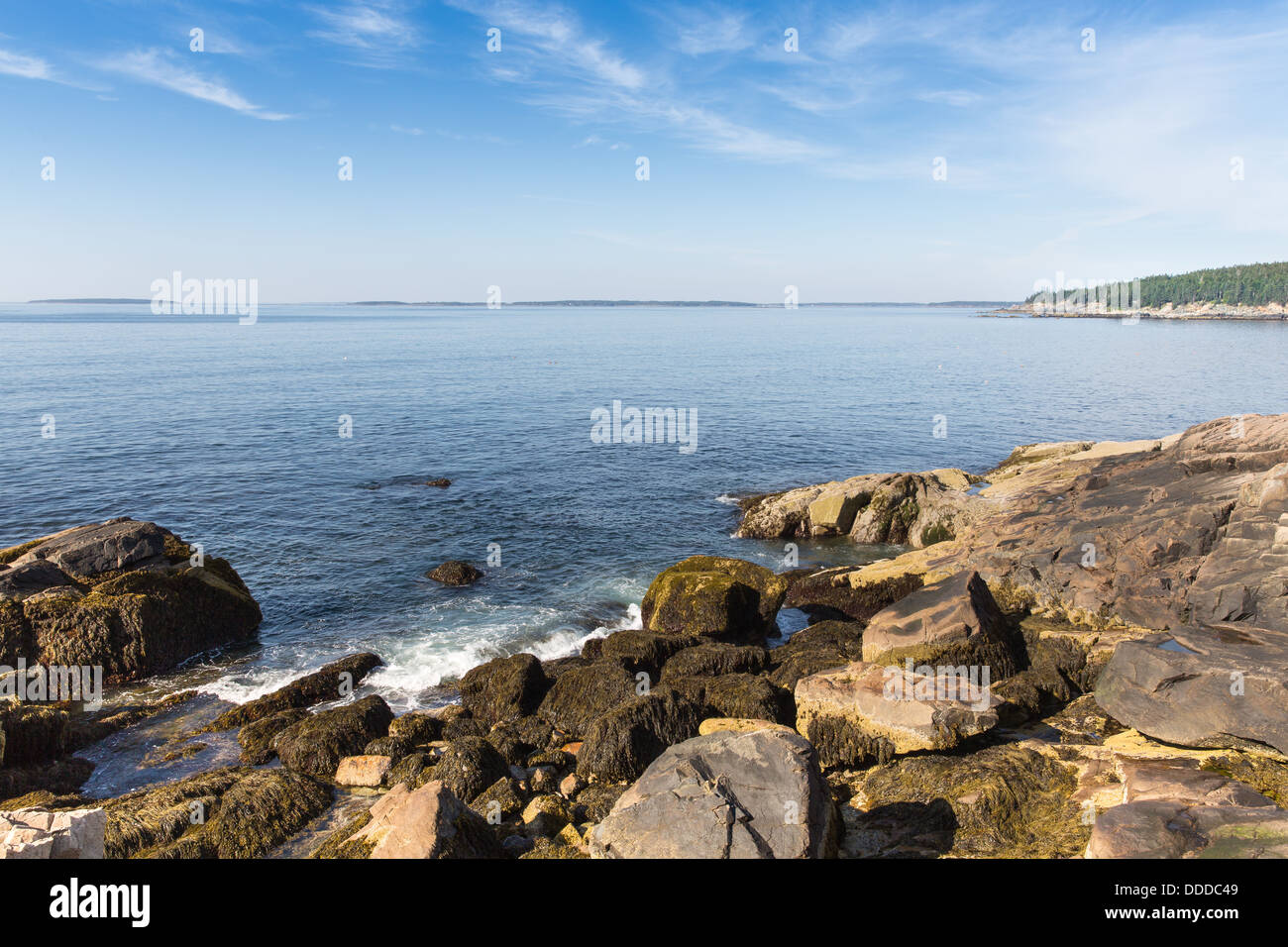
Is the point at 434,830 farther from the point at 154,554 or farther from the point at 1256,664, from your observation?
the point at 154,554

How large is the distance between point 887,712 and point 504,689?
10169mm

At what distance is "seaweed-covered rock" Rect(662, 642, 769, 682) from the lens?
20141mm

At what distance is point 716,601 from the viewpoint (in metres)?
23.5

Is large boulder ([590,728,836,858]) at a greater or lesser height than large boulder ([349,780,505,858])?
greater

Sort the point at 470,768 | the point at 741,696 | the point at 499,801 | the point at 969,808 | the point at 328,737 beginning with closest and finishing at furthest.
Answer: the point at 969,808
the point at 499,801
the point at 470,768
the point at 328,737
the point at 741,696

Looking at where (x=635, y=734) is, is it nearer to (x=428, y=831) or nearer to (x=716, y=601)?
(x=428, y=831)

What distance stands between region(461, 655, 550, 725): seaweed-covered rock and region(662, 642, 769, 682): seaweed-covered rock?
12.0 feet

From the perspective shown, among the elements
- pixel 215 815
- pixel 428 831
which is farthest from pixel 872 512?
pixel 215 815

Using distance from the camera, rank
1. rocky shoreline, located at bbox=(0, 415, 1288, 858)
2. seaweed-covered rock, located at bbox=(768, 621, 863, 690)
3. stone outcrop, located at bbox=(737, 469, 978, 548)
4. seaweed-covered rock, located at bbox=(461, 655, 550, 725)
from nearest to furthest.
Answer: rocky shoreline, located at bbox=(0, 415, 1288, 858), seaweed-covered rock, located at bbox=(768, 621, 863, 690), seaweed-covered rock, located at bbox=(461, 655, 550, 725), stone outcrop, located at bbox=(737, 469, 978, 548)

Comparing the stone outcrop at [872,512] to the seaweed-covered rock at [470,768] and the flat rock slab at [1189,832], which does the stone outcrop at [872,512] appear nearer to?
Answer: the seaweed-covered rock at [470,768]

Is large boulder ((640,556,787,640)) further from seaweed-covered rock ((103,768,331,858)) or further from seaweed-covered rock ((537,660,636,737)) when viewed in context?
seaweed-covered rock ((103,768,331,858))

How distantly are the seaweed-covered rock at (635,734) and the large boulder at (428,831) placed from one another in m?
4.18

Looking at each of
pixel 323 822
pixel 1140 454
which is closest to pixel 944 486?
pixel 1140 454

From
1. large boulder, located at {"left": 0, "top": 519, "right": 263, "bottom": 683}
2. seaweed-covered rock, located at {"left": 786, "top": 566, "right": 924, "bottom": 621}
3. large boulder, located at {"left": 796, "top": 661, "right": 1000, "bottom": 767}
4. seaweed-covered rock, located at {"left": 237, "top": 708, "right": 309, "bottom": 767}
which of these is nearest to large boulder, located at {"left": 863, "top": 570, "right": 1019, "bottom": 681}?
large boulder, located at {"left": 796, "top": 661, "right": 1000, "bottom": 767}
